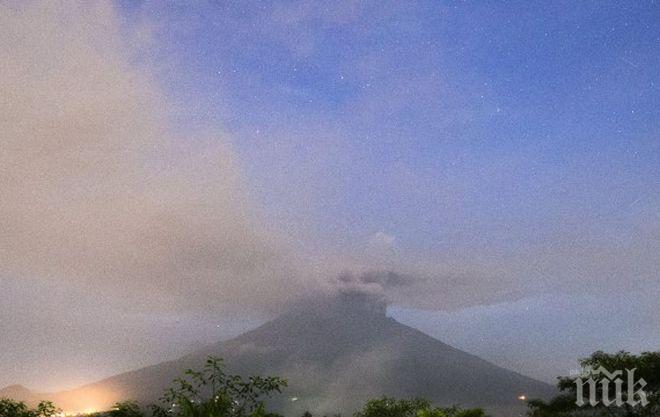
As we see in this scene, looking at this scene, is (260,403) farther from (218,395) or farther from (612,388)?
(612,388)

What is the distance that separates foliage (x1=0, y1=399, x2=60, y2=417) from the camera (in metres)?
18.0

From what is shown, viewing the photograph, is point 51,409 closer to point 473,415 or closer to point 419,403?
point 473,415

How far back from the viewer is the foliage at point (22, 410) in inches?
710

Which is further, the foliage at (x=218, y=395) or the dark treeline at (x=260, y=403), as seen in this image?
the dark treeline at (x=260, y=403)

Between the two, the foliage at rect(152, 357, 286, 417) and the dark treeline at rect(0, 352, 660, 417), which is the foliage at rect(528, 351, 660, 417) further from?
the foliage at rect(152, 357, 286, 417)

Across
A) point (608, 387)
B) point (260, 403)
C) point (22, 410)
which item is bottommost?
point (22, 410)

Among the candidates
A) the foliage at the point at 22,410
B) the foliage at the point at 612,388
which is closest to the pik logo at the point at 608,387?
the foliage at the point at 612,388

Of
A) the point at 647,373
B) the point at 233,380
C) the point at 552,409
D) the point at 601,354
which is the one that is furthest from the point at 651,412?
the point at 233,380

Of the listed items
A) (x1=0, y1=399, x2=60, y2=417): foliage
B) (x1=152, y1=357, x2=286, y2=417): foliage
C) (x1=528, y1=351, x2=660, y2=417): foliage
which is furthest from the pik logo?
(x1=0, y1=399, x2=60, y2=417): foliage

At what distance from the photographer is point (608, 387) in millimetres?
31828

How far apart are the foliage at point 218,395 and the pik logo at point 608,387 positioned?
22463mm

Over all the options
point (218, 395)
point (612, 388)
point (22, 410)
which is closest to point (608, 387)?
point (612, 388)

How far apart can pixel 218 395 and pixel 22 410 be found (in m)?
8.93

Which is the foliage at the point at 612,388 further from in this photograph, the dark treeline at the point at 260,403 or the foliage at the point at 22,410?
the foliage at the point at 22,410
